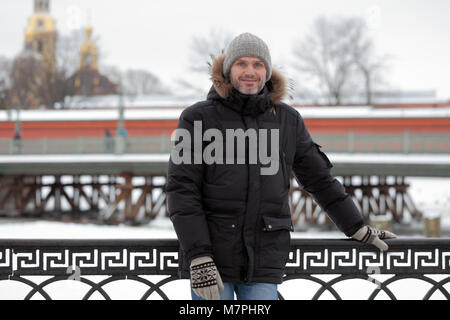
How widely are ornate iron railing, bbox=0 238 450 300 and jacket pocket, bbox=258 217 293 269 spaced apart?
408 mm

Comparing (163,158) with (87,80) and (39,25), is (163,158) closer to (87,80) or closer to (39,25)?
(87,80)

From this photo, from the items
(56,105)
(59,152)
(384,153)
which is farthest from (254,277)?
(56,105)

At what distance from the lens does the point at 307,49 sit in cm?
4459

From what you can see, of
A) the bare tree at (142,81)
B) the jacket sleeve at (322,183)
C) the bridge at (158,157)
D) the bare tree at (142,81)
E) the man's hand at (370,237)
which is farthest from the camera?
the bare tree at (142,81)

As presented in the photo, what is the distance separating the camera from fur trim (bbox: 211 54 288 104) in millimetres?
2932

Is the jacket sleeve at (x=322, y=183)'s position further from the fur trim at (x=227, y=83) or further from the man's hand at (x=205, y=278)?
the man's hand at (x=205, y=278)

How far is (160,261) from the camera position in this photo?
10.9ft

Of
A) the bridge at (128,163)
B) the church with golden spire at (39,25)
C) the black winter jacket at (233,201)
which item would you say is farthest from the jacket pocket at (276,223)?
the church with golden spire at (39,25)

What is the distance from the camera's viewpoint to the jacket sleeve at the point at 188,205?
8.95 ft

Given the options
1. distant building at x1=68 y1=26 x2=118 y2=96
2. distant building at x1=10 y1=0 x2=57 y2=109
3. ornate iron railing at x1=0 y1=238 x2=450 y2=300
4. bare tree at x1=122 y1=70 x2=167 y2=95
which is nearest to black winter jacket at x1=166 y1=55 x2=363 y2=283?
ornate iron railing at x1=0 y1=238 x2=450 y2=300

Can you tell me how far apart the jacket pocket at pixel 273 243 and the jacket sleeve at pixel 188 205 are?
0.28 meters

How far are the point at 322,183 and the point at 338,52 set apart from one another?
142 feet

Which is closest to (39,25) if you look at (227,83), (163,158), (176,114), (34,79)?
(34,79)

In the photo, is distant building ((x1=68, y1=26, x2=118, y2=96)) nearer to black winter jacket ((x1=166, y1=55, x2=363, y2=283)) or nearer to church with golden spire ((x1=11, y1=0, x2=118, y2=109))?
church with golden spire ((x1=11, y1=0, x2=118, y2=109))
